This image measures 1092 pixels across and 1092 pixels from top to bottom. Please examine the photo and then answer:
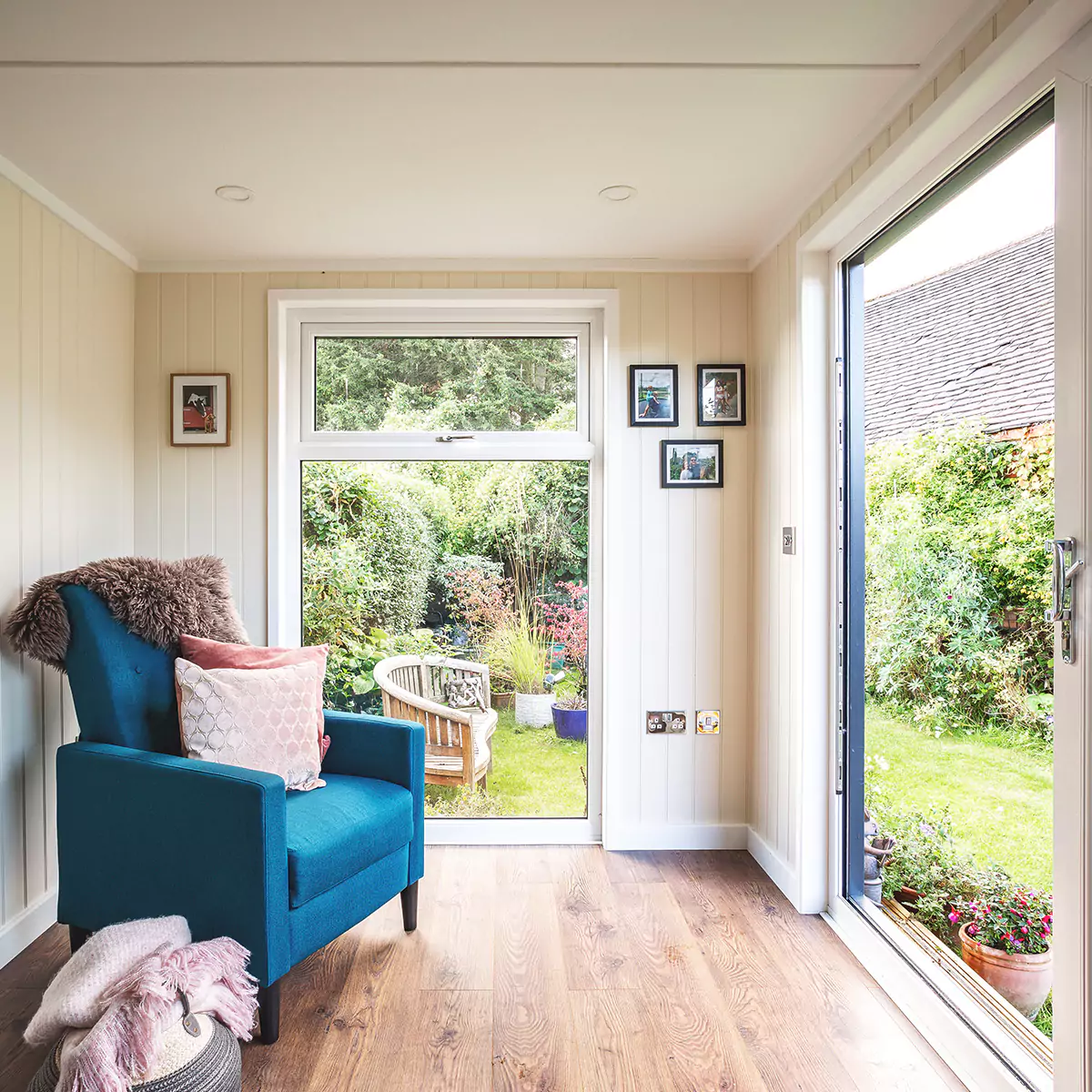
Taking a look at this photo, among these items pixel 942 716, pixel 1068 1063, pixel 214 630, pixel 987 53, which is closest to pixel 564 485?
pixel 214 630

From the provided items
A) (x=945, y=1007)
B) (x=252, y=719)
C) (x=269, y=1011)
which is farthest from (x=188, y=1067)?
(x=945, y=1007)

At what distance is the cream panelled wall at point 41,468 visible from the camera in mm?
2355

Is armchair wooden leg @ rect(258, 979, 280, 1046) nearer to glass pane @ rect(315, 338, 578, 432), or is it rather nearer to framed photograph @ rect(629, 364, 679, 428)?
glass pane @ rect(315, 338, 578, 432)

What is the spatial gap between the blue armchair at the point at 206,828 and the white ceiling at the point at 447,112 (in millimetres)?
1335

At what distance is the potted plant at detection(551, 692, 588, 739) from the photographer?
3342 mm

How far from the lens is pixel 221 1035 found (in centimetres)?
170

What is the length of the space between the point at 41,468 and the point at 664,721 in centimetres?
243

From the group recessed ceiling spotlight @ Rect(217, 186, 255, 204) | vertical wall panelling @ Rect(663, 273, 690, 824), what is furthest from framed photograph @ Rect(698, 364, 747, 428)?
recessed ceiling spotlight @ Rect(217, 186, 255, 204)

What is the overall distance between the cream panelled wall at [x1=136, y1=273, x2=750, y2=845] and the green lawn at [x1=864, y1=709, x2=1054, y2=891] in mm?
998

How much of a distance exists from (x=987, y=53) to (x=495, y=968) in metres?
2.59

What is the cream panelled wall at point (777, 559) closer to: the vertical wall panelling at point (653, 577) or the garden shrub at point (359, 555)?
the vertical wall panelling at point (653, 577)

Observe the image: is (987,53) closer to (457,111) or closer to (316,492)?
(457,111)

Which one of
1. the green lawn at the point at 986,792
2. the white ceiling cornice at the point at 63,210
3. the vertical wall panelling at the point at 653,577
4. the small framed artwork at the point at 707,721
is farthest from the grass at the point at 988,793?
the white ceiling cornice at the point at 63,210

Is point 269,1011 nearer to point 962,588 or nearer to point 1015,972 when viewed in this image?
point 1015,972
